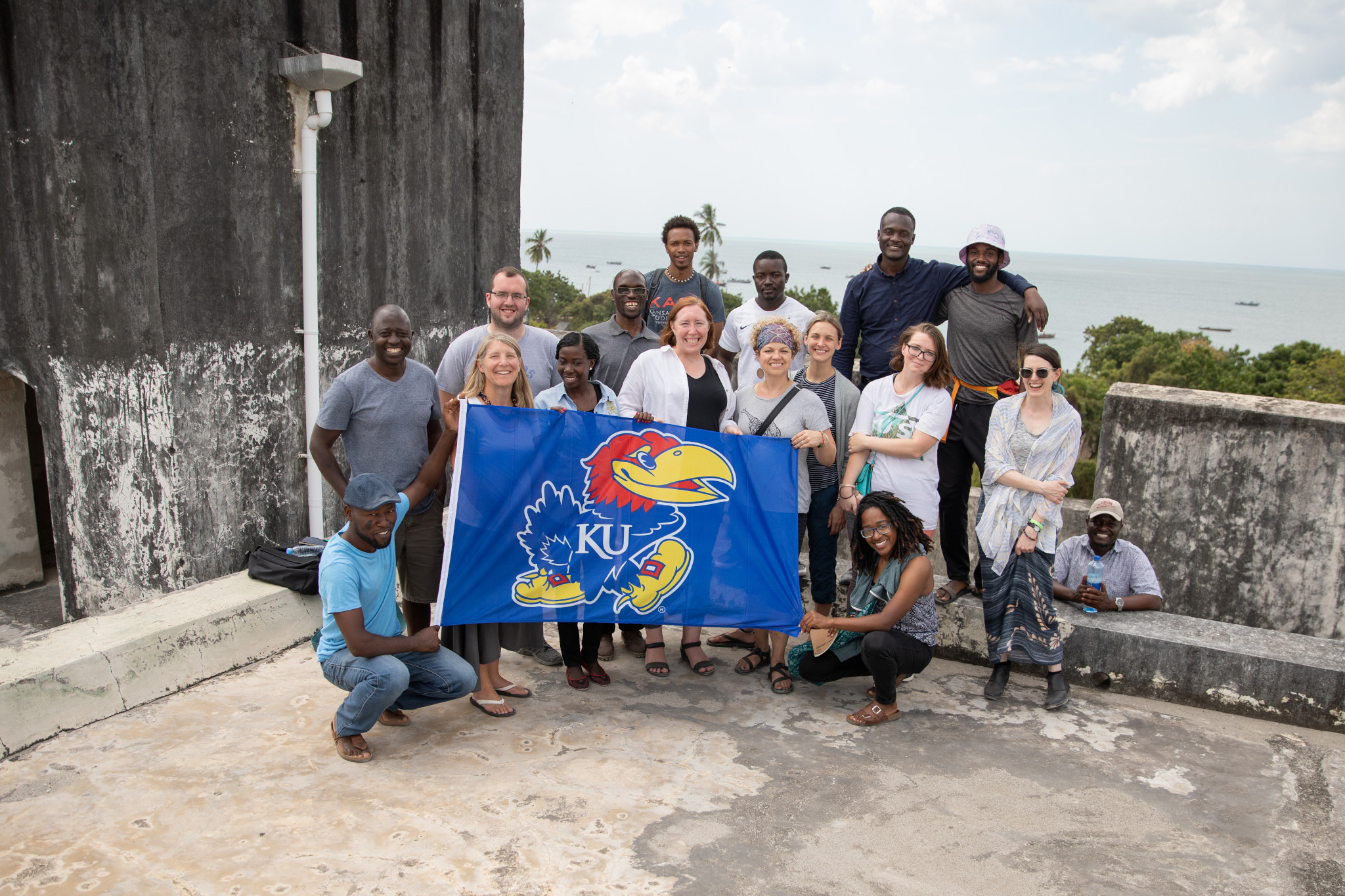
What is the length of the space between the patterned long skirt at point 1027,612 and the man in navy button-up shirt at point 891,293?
1.46m

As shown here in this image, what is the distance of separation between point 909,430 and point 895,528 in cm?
57

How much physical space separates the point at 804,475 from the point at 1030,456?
1.15 meters

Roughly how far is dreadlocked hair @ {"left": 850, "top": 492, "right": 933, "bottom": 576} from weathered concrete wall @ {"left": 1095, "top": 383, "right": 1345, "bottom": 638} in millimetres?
2108

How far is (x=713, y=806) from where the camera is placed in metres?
3.88

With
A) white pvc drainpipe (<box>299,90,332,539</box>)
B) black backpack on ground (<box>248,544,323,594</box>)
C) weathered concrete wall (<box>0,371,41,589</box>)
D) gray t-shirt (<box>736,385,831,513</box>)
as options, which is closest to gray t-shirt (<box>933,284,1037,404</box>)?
gray t-shirt (<box>736,385,831,513</box>)

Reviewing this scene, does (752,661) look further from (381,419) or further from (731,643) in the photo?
(381,419)

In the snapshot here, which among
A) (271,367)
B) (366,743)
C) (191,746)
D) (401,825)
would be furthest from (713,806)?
(271,367)

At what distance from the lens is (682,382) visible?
504 cm

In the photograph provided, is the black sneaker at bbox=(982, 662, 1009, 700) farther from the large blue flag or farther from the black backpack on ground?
the black backpack on ground

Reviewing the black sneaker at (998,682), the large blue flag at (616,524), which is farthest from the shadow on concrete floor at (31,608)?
the black sneaker at (998,682)

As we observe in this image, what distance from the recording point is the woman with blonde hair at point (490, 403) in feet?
15.2

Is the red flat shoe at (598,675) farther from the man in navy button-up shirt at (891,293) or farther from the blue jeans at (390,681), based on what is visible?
the man in navy button-up shirt at (891,293)

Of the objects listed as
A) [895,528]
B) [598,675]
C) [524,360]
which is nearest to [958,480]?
[895,528]

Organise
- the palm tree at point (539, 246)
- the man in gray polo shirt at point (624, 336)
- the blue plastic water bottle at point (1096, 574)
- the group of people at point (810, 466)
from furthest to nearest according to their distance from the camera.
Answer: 1. the palm tree at point (539, 246)
2. the man in gray polo shirt at point (624, 336)
3. the blue plastic water bottle at point (1096, 574)
4. the group of people at point (810, 466)
